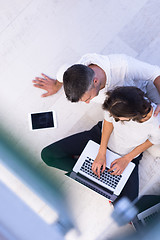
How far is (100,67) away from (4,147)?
93 centimetres

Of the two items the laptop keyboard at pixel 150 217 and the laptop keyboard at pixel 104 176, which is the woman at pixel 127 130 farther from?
the laptop keyboard at pixel 150 217

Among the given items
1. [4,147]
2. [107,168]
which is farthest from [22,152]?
[107,168]

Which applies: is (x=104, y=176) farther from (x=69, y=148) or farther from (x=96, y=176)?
(x=69, y=148)

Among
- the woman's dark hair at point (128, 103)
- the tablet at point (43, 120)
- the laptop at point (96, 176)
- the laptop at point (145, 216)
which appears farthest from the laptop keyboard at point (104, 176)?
the woman's dark hair at point (128, 103)

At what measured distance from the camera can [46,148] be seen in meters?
1.60

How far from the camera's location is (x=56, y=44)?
1788 mm

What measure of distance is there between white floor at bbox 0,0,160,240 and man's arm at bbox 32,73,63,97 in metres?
0.04

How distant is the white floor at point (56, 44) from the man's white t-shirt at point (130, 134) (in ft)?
1.08

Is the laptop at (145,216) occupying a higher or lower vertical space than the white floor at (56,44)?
lower

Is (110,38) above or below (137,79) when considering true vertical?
above

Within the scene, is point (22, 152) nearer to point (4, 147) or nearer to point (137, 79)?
point (4, 147)

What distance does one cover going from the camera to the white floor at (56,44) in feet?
5.61

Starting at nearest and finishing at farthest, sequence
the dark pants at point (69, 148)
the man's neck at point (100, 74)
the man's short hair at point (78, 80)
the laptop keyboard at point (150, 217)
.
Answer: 1. the man's short hair at point (78, 80)
2. the man's neck at point (100, 74)
3. the laptop keyboard at point (150, 217)
4. the dark pants at point (69, 148)

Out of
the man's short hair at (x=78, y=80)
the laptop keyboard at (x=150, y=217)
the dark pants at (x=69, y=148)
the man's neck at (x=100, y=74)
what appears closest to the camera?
the man's short hair at (x=78, y=80)
